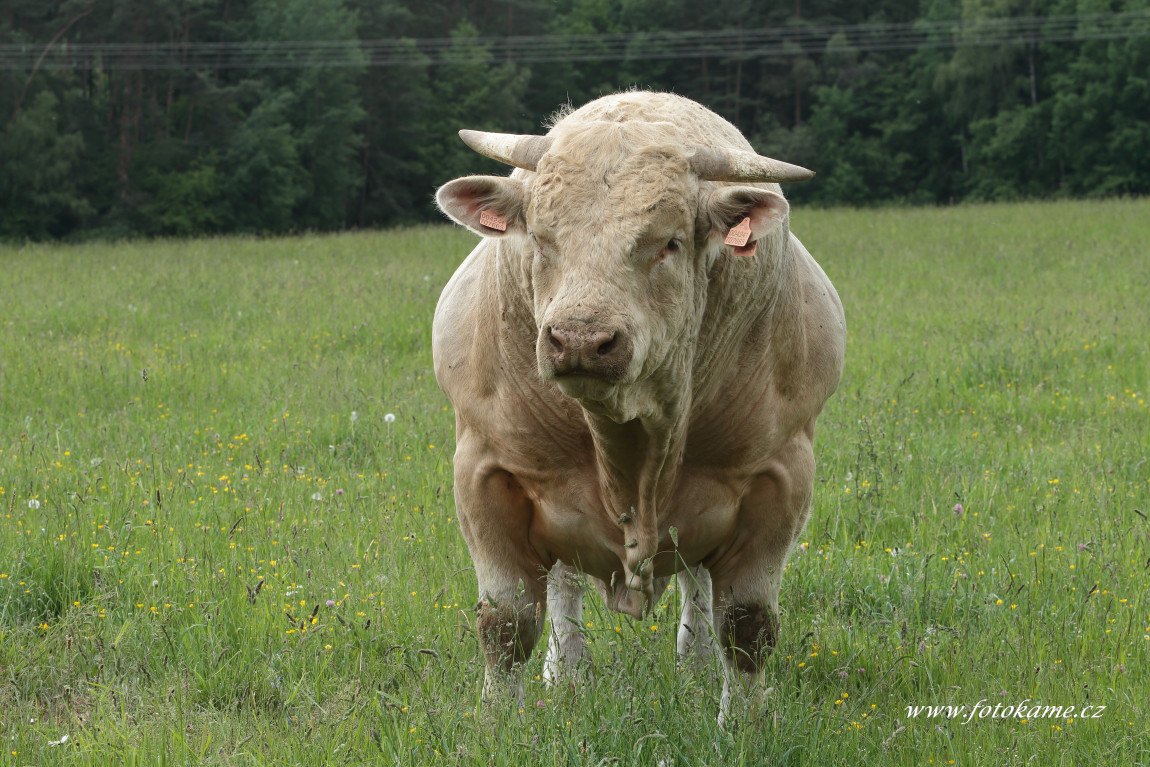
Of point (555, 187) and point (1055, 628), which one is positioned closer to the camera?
point (555, 187)

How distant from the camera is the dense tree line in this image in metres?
37.6

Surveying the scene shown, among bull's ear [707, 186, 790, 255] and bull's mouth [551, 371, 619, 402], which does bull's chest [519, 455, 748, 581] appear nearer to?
bull's mouth [551, 371, 619, 402]

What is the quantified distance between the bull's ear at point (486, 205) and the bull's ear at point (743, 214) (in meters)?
0.56

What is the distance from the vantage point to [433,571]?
4.67 m

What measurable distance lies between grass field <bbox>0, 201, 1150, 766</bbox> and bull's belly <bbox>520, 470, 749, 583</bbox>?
0.32 metres

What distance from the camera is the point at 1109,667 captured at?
378 centimetres

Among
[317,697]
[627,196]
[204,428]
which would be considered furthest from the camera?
[204,428]

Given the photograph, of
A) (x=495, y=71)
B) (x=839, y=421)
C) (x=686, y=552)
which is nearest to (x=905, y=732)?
(x=686, y=552)

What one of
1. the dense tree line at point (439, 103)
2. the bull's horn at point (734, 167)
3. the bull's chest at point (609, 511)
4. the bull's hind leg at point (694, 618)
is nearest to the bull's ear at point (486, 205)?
the bull's horn at point (734, 167)

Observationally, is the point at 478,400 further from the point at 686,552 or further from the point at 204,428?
the point at 204,428

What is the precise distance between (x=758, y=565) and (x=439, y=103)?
4719 centimetres

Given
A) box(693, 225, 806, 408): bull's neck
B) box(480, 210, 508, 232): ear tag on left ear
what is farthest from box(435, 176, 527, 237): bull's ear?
box(693, 225, 806, 408): bull's neck

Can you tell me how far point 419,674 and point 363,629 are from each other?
46 cm

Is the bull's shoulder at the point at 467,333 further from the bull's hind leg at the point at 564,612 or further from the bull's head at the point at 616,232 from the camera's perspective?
the bull's hind leg at the point at 564,612
